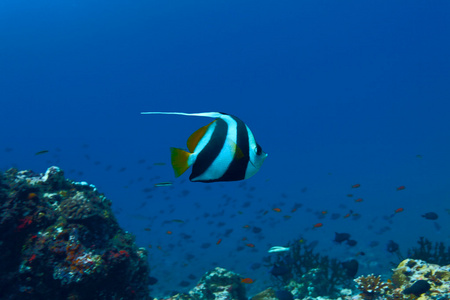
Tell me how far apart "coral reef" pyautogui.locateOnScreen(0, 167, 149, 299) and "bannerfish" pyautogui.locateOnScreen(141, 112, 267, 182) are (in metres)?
3.85

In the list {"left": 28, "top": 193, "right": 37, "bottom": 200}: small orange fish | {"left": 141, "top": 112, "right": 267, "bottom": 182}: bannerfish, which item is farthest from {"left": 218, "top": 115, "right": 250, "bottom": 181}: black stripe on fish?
{"left": 28, "top": 193, "right": 37, "bottom": 200}: small orange fish

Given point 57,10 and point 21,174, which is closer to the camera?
point 21,174

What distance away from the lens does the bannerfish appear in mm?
1334

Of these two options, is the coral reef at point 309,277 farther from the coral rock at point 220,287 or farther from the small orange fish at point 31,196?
the small orange fish at point 31,196

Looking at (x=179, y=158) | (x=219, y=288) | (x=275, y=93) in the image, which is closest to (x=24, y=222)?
(x=179, y=158)

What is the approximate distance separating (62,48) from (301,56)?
7029cm

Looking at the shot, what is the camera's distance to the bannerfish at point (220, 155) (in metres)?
1.33

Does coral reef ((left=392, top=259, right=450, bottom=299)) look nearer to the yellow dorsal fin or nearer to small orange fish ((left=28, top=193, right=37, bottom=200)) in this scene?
the yellow dorsal fin

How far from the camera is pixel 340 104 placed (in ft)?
372

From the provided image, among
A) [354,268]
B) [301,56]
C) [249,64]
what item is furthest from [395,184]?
[354,268]

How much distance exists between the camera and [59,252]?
447cm

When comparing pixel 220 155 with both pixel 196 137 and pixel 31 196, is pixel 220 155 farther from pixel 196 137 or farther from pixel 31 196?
pixel 31 196

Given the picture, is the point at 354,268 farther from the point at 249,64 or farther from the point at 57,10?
the point at 249,64

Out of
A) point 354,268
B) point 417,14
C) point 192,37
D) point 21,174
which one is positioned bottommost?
point 354,268
